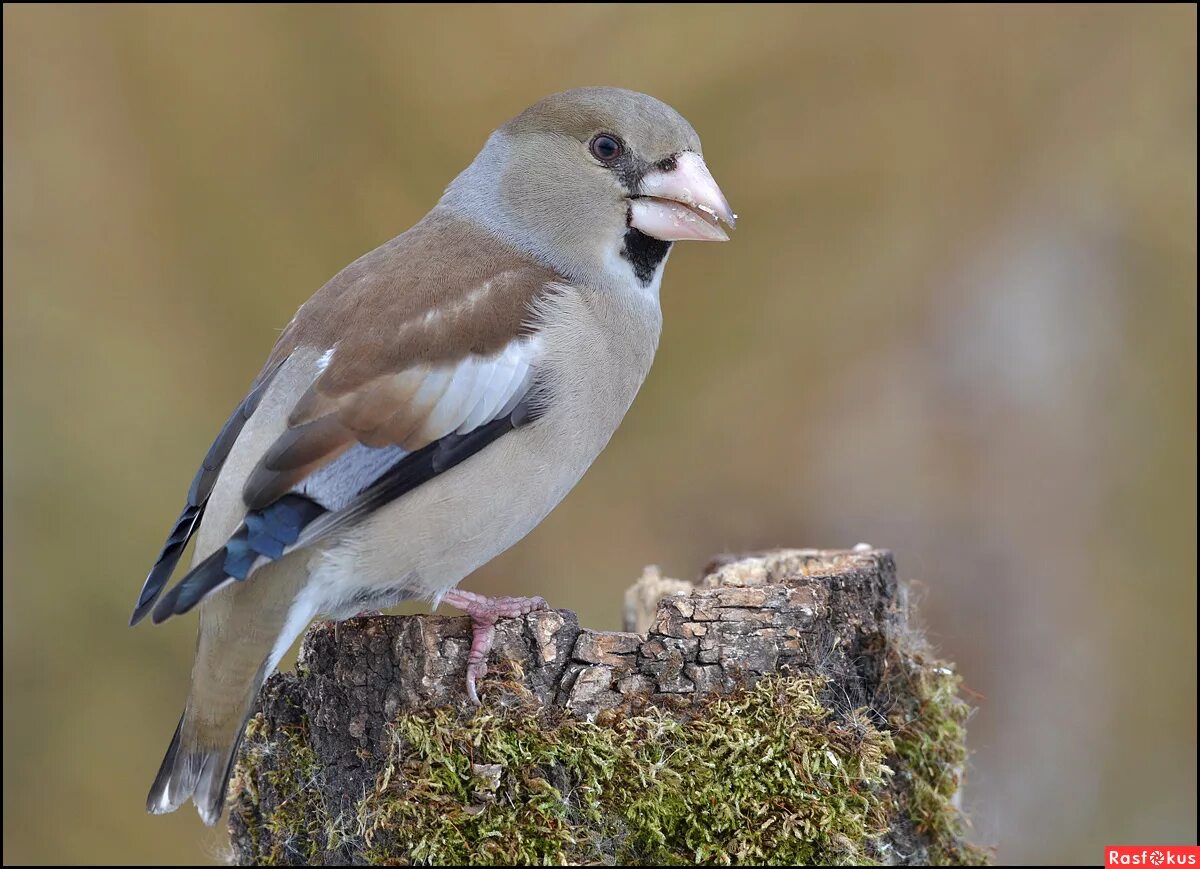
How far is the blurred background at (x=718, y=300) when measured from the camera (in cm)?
705

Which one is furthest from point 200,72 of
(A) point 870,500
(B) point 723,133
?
(A) point 870,500

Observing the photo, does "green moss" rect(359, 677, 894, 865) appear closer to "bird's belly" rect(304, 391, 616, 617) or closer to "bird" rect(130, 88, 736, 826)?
"bird" rect(130, 88, 736, 826)

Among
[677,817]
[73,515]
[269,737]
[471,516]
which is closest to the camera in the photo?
[677,817]

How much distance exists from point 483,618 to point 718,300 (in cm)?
406

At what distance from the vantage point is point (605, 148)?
4332 mm

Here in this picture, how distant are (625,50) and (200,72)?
2373 mm

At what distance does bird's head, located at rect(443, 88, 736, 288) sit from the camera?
425 cm

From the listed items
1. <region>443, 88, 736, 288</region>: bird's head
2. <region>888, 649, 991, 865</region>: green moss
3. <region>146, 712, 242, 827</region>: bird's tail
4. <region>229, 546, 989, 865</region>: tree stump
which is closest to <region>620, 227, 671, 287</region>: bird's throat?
<region>443, 88, 736, 288</region>: bird's head

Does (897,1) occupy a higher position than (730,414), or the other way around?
(897,1)

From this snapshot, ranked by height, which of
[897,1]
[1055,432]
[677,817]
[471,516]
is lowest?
[677,817]

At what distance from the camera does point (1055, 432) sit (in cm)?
722

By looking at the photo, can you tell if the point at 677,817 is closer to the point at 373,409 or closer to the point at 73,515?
the point at 373,409

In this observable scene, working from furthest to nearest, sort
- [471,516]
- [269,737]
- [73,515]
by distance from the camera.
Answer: [73,515] < [269,737] < [471,516]

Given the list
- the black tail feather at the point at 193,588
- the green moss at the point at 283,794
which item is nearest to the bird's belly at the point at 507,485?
the black tail feather at the point at 193,588
